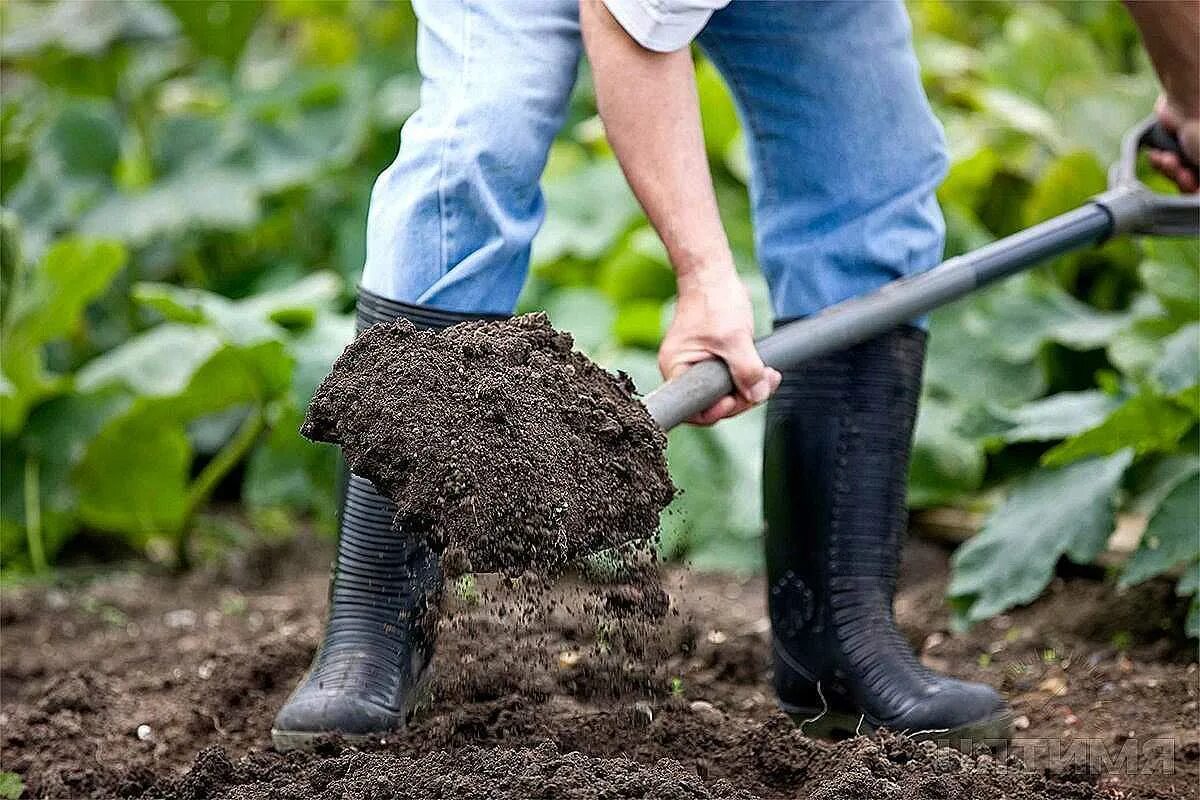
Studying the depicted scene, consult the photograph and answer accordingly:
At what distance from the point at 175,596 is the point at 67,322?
2.10 ft

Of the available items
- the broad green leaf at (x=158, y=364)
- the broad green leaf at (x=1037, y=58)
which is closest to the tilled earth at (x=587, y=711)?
the broad green leaf at (x=158, y=364)

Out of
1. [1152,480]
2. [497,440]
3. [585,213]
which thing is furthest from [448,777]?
[585,213]

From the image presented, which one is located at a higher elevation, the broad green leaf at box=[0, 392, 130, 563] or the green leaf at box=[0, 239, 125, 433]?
the green leaf at box=[0, 239, 125, 433]

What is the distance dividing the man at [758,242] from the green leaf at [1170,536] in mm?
445

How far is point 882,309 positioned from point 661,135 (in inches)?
17.7

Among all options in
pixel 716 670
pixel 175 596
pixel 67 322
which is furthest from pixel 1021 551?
pixel 67 322

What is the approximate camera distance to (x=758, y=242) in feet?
7.46

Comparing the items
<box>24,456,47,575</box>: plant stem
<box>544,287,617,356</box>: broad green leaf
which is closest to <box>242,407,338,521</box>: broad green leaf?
<box>24,456,47,575</box>: plant stem

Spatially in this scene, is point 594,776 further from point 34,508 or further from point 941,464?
point 34,508

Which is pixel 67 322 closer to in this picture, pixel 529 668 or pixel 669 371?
pixel 529 668

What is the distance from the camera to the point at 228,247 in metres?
4.64

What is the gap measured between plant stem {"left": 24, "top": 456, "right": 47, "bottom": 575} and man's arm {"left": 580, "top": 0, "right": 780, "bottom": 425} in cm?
199

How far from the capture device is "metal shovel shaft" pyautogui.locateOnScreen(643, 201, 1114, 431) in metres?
1.86

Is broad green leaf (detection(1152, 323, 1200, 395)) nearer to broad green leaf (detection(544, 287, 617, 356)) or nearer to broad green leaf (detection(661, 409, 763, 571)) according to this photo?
broad green leaf (detection(661, 409, 763, 571))
